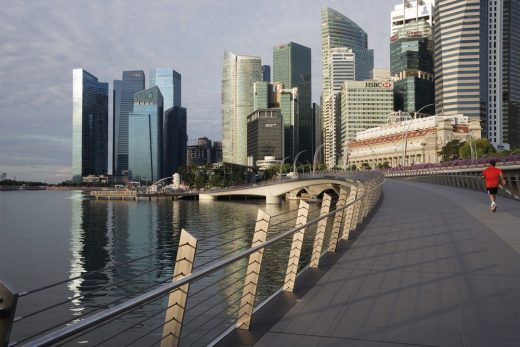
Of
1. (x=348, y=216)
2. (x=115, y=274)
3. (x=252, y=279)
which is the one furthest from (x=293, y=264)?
(x=115, y=274)

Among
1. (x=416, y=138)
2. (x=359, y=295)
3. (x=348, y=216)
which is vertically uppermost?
(x=416, y=138)

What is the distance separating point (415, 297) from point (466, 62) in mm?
197337

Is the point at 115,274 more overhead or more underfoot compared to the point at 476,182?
more underfoot

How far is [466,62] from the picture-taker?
601ft

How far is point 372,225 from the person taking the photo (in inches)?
575

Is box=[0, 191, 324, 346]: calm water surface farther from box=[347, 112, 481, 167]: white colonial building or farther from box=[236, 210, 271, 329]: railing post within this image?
box=[347, 112, 481, 167]: white colonial building

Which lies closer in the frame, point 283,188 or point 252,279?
point 252,279

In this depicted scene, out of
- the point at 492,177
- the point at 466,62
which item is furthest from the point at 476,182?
the point at 466,62

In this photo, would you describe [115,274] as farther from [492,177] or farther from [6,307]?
[6,307]

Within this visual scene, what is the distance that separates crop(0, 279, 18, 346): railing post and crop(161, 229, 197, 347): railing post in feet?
6.40

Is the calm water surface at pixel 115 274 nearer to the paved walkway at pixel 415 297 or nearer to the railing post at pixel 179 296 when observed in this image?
the railing post at pixel 179 296

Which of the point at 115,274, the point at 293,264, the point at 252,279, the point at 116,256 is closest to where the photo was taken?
the point at 252,279

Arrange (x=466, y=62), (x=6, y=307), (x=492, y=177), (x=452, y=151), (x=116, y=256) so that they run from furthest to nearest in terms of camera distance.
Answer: (x=466, y=62)
(x=452, y=151)
(x=116, y=256)
(x=492, y=177)
(x=6, y=307)

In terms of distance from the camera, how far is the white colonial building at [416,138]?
15812cm
